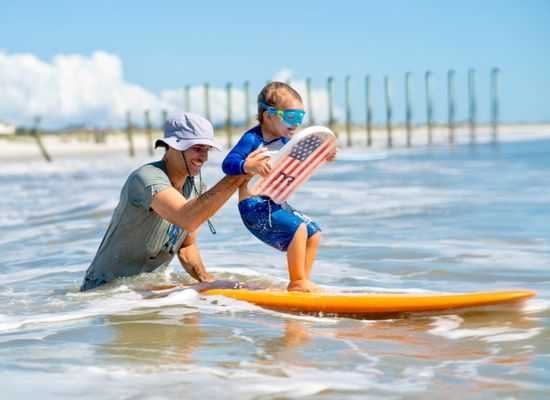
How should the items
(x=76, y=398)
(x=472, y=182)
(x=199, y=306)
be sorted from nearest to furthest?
(x=76, y=398) < (x=199, y=306) < (x=472, y=182)

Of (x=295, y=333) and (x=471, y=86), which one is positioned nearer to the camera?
(x=295, y=333)

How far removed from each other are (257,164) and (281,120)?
413mm

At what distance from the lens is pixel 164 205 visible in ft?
15.2

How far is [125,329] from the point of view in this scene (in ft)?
14.2

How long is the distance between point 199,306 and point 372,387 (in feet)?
5.92

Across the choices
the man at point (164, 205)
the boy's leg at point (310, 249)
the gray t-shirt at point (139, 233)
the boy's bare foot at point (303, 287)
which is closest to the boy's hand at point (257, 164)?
the man at point (164, 205)

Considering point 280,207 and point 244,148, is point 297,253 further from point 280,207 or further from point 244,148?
point 244,148

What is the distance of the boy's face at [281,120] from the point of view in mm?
4918

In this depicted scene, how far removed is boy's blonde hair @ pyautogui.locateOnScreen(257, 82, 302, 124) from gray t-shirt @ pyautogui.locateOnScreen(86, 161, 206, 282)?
1.95 feet

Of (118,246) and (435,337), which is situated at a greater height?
(118,246)

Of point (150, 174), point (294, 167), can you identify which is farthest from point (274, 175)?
point (150, 174)

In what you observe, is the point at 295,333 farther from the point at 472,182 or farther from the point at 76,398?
the point at 472,182

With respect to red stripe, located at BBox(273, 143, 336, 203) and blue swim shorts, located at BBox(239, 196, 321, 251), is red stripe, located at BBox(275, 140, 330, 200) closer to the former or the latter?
red stripe, located at BBox(273, 143, 336, 203)

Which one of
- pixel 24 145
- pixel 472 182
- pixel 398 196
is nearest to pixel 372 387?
pixel 398 196
